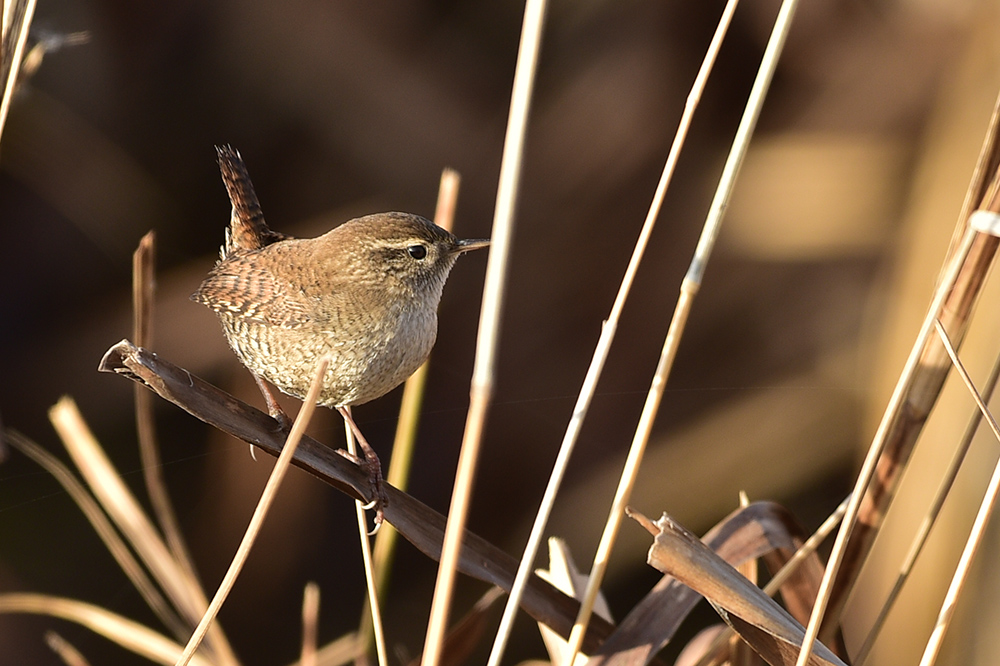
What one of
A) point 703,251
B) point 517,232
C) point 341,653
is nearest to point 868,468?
point 703,251

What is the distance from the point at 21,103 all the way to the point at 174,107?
0.39 m

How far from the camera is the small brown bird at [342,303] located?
1365 mm

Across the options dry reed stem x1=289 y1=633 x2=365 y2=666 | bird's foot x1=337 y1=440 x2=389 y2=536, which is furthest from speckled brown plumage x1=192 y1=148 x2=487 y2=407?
dry reed stem x1=289 y1=633 x2=365 y2=666

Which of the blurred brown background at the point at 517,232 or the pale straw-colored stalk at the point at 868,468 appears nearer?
the pale straw-colored stalk at the point at 868,468

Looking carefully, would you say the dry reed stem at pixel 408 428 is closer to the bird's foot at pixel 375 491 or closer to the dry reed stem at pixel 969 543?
the bird's foot at pixel 375 491

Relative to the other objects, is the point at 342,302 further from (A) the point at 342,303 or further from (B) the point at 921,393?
(B) the point at 921,393

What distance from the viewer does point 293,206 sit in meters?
2.58

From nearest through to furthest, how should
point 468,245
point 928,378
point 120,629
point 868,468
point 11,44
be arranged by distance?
point 868,468 → point 11,44 → point 928,378 → point 468,245 → point 120,629

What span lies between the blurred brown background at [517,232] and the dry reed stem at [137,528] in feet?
2.33

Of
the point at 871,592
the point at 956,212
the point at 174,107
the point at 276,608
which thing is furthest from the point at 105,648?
the point at 956,212

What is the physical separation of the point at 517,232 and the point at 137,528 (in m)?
1.54

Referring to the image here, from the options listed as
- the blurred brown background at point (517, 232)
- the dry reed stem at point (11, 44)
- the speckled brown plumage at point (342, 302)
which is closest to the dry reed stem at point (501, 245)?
the speckled brown plumage at point (342, 302)

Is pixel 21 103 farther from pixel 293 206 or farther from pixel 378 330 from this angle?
pixel 378 330

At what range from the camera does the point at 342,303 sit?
4.69 ft
